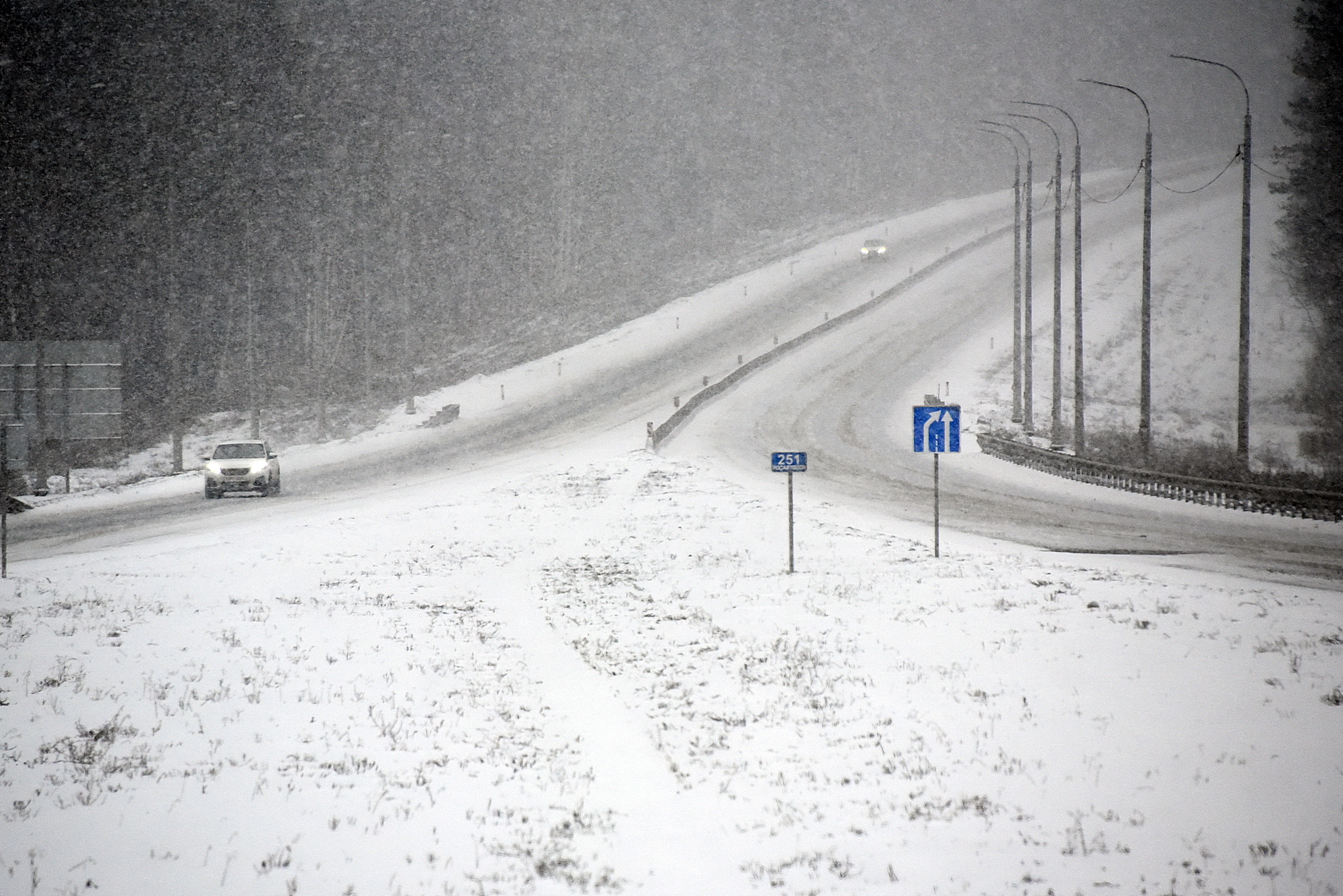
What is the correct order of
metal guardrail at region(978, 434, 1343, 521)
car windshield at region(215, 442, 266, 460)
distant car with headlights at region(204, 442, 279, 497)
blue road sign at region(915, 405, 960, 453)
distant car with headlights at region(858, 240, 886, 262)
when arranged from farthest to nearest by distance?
1. distant car with headlights at region(858, 240, 886, 262)
2. car windshield at region(215, 442, 266, 460)
3. distant car with headlights at region(204, 442, 279, 497)
4. metal guardrail at region(978, 434, 1343, 521)
5. blue road sign at region(915, 405, 960, 453)

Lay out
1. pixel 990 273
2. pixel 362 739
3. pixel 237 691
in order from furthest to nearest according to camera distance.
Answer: pixel 990 273, pixel 237 691, pixel 362 739

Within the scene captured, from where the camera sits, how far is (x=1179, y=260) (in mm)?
68438

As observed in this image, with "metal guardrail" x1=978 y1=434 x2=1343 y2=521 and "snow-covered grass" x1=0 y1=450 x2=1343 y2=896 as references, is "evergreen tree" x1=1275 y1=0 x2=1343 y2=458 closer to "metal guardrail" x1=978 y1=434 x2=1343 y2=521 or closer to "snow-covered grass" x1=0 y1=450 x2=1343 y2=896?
"metal guardrail" x1=978 y1=434 x2=1343 y2=521

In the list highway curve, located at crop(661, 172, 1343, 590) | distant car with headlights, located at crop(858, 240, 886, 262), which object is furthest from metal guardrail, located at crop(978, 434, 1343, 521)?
distant car with headlights, located at crop(858, 240, 886, 262)

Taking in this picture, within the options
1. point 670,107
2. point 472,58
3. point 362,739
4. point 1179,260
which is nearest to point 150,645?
point 362,739

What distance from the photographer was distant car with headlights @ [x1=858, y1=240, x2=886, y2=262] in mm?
78062

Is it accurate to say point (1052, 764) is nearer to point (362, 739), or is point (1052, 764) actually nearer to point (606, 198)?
point (362, 739)

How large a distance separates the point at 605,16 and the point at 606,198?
3795 cm

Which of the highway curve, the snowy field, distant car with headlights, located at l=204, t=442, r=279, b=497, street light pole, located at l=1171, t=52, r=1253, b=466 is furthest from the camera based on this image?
distant car with headlights, located at l=204, t=442, r=279, b=497

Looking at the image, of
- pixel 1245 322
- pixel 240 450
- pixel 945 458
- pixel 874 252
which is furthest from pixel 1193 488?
pixel 874 252

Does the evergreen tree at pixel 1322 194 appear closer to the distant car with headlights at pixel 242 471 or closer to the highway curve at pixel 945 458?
the highway curve at pixel 945 458

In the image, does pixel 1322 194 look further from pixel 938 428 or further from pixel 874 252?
pixel 938 428

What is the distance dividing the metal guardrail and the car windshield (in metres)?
25.4

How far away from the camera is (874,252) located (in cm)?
7806
